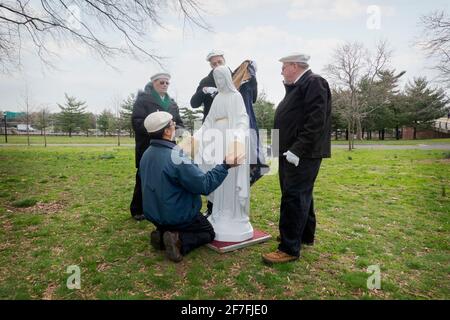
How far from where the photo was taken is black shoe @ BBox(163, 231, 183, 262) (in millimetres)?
3488

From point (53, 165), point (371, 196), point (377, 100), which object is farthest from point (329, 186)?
point (377, 100)

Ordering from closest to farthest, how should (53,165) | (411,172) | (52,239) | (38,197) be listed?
(52,239) → (38,197) → (411,172) → (53,165)

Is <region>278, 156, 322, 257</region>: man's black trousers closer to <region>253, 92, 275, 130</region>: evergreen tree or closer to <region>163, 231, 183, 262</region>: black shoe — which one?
<region>163, 231, 183, 262</region>: black shoe

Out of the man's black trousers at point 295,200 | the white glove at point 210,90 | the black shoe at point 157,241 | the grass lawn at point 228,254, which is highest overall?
the white glove at point 210,90

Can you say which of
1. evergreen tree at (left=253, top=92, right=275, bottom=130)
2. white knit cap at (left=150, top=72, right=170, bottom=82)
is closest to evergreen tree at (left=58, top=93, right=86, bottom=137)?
evergreen tree at (left=253, top=92, right=275, bottom=130)

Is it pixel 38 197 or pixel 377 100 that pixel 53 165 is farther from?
pixel 377 100

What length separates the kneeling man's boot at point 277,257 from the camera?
11.3 feet

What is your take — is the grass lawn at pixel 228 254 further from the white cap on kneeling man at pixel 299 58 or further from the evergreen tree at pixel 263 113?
the evergreen tree at pixel 263 113

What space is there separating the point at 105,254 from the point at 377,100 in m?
34.8

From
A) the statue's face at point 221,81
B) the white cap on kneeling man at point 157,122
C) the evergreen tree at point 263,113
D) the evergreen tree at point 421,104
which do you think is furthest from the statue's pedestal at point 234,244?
the evergreen tree at point 421,104

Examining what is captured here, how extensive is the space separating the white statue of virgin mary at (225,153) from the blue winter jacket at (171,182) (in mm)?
564

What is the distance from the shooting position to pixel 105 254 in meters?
3.80

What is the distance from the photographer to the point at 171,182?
11.1ft

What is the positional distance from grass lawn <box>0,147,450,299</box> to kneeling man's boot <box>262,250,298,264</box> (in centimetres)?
8
